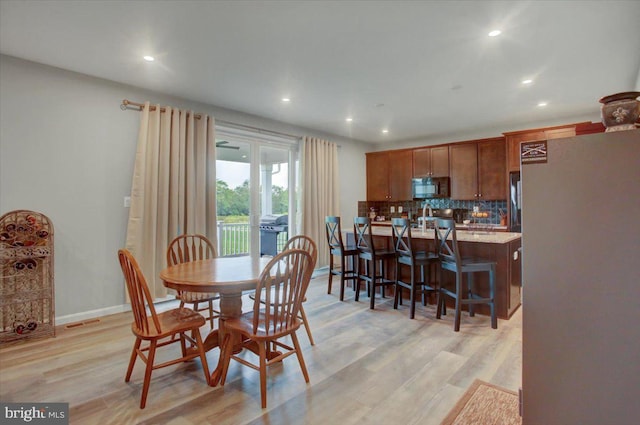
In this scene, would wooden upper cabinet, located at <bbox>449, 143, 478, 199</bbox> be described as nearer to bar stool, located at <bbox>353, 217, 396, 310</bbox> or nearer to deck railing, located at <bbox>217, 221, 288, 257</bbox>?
bar stool, located at <bbox>353, 217, 396, 310</bbox>

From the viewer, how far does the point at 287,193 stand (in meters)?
5.64

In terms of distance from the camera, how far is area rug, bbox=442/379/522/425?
183 centimetres

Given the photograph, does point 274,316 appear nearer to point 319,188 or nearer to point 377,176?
point 319,188

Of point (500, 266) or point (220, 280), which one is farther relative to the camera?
point (500, 266)

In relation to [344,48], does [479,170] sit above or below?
below

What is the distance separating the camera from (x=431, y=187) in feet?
20.1

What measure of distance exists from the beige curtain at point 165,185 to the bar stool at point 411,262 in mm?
2450

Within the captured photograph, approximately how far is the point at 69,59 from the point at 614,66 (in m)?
5.31

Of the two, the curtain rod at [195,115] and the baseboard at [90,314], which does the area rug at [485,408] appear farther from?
the curtain rod at [195,115]

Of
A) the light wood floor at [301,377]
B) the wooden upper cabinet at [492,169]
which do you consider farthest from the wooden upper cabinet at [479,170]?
the light wood floor at [301,377]

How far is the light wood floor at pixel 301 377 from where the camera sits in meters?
1.89

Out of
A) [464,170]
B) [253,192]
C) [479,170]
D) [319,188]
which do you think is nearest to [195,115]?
[253,192]

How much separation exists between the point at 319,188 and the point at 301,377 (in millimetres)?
3847

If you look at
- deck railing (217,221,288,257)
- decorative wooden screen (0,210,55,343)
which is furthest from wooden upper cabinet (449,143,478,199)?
decorative wooden screen (0,210,55,343)
